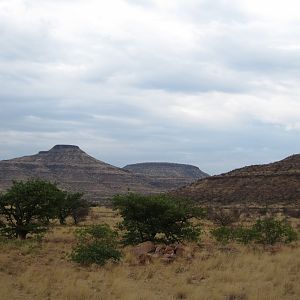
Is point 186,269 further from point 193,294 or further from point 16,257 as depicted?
point 16,257

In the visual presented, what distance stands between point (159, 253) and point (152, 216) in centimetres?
488

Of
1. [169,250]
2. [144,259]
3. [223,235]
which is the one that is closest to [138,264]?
[144,259]

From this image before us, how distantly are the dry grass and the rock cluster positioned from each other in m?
0.34

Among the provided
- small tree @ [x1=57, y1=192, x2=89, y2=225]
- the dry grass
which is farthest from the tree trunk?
small tree @ [x1=57, y1=192, x2=89, y2=225]

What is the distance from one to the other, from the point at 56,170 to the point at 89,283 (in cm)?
13958

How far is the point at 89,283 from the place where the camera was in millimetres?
13156

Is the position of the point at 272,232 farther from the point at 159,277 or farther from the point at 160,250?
the point at 159,277

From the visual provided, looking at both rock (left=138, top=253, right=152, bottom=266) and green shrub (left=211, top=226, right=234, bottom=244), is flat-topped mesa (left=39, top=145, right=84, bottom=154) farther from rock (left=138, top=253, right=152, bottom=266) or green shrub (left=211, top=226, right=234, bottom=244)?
rock (left=138, top=253, right=152, bottom=266)

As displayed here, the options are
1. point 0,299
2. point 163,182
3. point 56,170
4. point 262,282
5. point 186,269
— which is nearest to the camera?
point 0,299

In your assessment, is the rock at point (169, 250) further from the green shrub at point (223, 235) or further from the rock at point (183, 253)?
the green shrub at point (223, 235)

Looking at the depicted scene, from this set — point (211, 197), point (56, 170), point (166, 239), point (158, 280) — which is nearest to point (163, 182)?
point (56, 170)

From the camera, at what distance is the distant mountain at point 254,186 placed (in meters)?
68.7

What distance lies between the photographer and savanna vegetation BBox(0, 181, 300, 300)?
39.6 feet

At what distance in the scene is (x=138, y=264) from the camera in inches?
653
